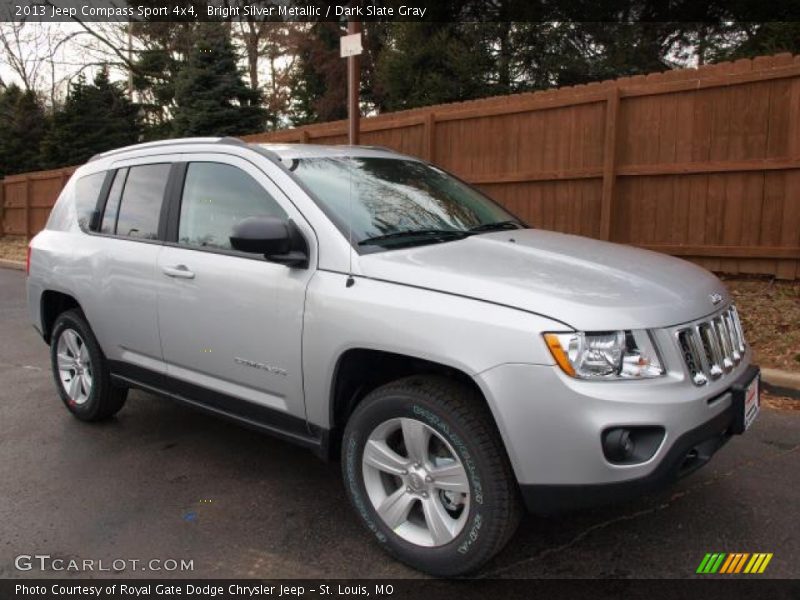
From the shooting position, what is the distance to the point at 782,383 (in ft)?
17.1

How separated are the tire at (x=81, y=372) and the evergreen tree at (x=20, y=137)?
29.2m

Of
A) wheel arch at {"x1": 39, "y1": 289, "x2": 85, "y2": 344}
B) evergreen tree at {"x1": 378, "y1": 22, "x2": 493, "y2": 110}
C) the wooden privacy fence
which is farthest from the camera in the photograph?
evergreen tree at {"x1": 378, "y1": 22, "x2": 493, "y2": 110}

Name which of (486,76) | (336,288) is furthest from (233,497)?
(486,76)

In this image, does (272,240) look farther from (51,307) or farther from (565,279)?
(51,307)

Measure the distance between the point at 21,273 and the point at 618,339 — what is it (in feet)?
52.2

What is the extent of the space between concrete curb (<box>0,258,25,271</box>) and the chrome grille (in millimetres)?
16537

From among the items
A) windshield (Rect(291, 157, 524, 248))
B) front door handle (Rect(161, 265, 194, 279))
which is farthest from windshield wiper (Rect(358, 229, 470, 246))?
front door handle (Rect(161, 265, 194, 279))

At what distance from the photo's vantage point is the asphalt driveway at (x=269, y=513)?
9.63ft

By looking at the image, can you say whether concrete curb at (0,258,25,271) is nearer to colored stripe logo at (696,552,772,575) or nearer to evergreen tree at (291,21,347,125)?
evergreen tree at (291,21,347,125)

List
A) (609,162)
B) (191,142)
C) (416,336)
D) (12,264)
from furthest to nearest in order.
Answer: (12,264)
(609,162)
(191,142)
(416,336)

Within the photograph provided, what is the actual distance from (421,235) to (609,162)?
5052 mm

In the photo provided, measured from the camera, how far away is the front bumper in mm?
2383


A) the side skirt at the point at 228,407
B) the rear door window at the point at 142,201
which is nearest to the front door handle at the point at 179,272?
the rear door window at the point at 142,201

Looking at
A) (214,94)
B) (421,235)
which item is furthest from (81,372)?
(214,94)
